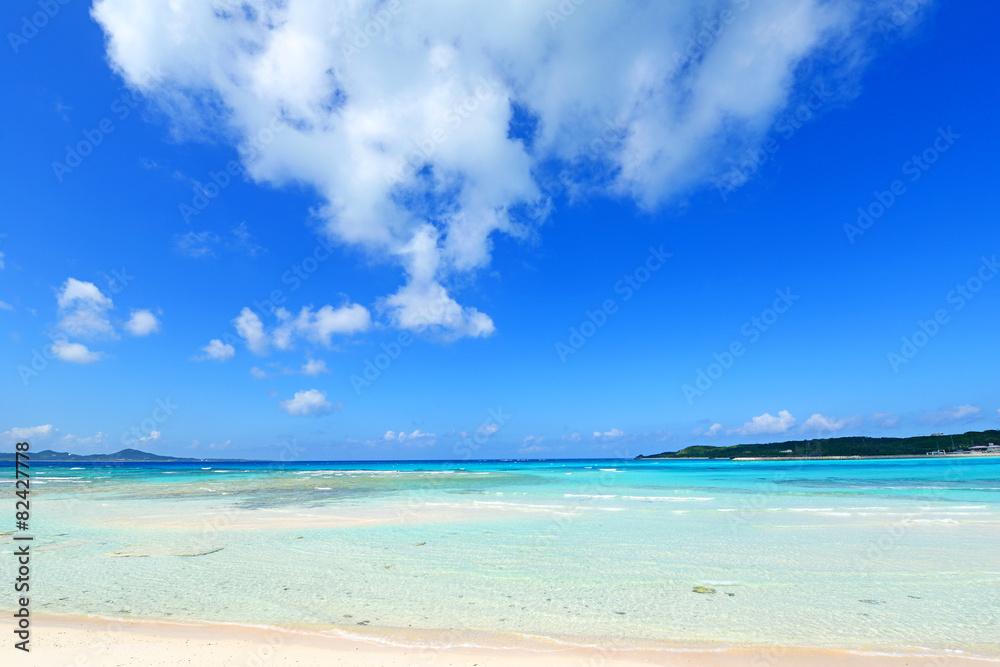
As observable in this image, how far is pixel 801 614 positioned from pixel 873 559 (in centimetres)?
613

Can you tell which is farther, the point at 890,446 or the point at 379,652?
the point at 890,446

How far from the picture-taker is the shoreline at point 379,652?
682 cm

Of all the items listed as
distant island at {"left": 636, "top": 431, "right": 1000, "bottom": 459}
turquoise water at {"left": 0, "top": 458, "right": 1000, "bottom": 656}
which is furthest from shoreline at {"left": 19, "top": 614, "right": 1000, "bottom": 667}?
distant island at {"left": 636, "top": 431, "right": 1000, "bottom": 459}

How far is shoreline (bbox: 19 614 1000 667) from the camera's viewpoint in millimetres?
6824

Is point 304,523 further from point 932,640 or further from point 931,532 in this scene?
point 931,532

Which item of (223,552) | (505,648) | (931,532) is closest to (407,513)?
(223,552)

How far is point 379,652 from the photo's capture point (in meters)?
7.11

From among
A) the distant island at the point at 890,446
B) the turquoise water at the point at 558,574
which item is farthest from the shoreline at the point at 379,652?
the distant island at the point at 890,446

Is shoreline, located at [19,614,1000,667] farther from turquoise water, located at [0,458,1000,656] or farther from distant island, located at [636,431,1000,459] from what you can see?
distant island, located at [636,431,1000,459]

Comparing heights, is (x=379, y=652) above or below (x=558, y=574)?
above

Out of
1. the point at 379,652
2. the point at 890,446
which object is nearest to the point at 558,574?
the point at 379,652

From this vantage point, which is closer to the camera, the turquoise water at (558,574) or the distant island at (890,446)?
A: the turquoise water at (558,574)

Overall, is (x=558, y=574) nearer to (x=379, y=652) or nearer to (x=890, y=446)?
(x=379, y=652)

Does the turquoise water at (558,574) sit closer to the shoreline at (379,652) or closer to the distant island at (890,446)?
the shoreline at (379,652)
